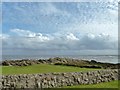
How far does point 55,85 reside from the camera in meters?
20.7

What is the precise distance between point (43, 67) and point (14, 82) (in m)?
4.33

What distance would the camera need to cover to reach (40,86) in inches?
796

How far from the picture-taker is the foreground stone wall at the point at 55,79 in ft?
64.7

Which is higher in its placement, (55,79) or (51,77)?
(51,77)

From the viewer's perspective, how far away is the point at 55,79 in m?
20.8

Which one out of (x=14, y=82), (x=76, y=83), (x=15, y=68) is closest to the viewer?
(x=14, y=82)

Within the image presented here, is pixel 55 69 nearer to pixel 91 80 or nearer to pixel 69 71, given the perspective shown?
pixel 69 71

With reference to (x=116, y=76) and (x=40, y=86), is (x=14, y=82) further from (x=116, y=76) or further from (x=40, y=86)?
(x=116, y=76)

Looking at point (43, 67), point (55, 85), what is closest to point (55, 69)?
point (43, 67)

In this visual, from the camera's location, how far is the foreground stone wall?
64.7 feet

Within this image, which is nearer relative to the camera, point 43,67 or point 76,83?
point 76,83

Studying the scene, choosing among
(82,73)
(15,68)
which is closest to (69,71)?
(82,73)

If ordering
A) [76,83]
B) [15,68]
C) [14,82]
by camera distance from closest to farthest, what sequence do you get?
[14,82], [76,83], [15,68]

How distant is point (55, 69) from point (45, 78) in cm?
A: 265
